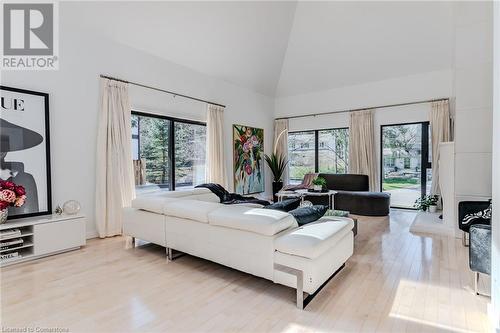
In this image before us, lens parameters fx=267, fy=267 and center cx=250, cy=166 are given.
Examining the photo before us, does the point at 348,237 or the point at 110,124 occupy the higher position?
the point at 110,124

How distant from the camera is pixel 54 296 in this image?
2256mm

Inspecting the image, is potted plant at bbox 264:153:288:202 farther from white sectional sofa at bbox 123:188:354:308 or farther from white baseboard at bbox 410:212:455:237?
white sectional sofa at bbox 123:188:354:308

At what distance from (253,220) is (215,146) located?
3807 millimetres

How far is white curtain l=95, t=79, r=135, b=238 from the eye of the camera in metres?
3.98

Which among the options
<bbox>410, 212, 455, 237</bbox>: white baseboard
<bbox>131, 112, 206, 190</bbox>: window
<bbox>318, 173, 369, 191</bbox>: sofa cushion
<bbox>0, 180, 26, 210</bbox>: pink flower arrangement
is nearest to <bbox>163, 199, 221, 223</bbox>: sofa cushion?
<bbox>0, 180, 26, 210</bbox>: pink flower arrangement

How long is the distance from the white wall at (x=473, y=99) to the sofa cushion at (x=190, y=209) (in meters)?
3.73

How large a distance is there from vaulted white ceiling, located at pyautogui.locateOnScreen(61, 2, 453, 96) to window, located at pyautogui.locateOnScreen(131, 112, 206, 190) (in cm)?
122

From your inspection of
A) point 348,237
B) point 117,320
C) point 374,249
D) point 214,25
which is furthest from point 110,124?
point 374,249

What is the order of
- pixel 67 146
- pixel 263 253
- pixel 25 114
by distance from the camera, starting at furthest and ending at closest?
pixel 67 146
pixel 25 114
pixel 263 253

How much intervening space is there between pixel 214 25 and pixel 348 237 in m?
4.09

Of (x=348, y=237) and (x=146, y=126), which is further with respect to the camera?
(x=146, y=126)

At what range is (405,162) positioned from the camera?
20.4ft

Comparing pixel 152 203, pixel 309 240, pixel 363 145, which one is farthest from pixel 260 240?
pixel 363 145

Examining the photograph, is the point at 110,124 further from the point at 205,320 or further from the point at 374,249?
the point at 374,249
